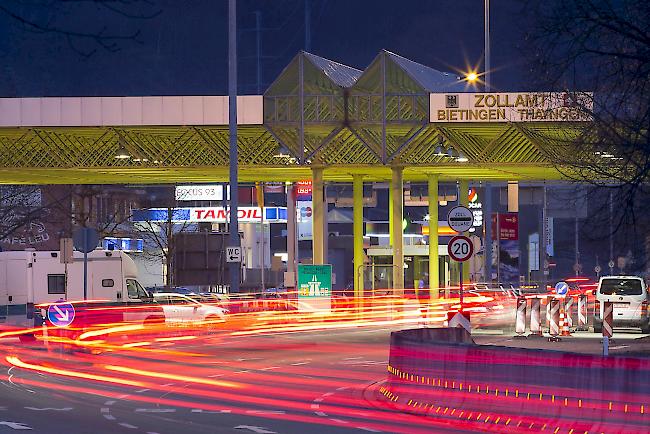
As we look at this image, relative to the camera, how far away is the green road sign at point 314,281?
4922 cm

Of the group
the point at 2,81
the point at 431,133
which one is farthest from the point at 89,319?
the point at 2,81

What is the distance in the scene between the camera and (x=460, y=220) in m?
30.1

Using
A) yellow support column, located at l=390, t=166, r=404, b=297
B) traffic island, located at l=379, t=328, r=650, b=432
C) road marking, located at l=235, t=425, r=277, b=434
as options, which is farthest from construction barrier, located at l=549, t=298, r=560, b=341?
road marking, located at l=235, t=425, r=277, b=434

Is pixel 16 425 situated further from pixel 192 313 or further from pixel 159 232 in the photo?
pixel 159 232

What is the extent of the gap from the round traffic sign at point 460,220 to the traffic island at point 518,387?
24.8ft

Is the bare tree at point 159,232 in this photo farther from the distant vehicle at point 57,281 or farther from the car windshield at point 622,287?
the car windshield at point 622,287

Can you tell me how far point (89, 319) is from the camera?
42.5 meters

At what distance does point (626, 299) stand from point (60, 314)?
17780 mm

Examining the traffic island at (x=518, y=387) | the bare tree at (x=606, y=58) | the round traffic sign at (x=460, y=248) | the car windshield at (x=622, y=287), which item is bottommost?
the traffic island at (x=518, y=387)

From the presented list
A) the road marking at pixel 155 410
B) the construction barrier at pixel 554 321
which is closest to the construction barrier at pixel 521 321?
the construction barrier at pixel 554 321

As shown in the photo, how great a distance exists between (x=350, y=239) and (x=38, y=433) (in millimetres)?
83595

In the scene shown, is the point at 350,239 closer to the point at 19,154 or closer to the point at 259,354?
the point at 19,154

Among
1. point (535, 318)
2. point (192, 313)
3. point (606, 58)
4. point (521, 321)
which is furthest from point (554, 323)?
point (606, 58)

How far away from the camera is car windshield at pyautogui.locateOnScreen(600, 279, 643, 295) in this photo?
43.1 meters
